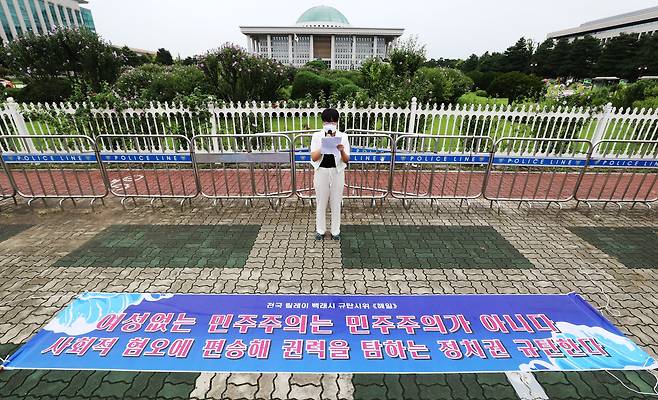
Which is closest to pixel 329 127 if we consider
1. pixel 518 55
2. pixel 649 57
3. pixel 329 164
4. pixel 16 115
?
pixel 329 164

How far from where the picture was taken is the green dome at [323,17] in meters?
102

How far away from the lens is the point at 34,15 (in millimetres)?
74875

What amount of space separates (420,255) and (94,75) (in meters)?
15.9

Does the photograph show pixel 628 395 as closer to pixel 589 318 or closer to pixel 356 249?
pixel 589 318

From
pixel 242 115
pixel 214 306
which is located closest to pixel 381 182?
pixel 242 115

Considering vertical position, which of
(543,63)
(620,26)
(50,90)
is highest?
(620,26)

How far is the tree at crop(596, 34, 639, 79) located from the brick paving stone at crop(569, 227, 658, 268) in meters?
61.7

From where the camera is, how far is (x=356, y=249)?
433 cm

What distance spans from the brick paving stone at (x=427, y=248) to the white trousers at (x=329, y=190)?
388mm

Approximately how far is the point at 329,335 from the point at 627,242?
4755 mm

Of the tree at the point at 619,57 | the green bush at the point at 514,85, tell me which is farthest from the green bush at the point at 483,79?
the tree at the point at 619,57

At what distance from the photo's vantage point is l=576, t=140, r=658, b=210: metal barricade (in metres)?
5.39

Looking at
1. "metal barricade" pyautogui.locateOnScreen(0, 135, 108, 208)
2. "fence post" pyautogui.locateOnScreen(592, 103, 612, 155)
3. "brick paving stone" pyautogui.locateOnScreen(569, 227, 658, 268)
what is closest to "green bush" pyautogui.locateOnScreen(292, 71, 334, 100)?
"metal barricade" pyautogui.locateOnScreen(0, 135, 108, 208)

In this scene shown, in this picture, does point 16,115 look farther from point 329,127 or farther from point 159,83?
point 329,127
